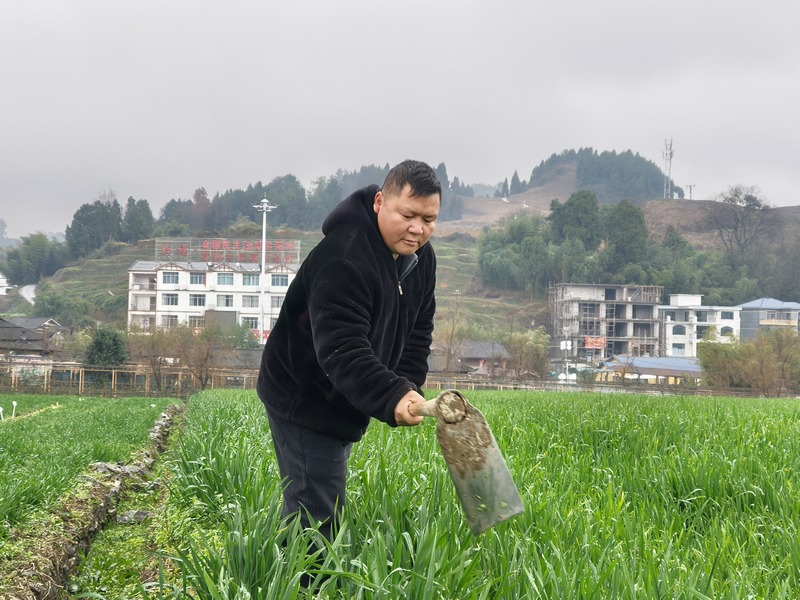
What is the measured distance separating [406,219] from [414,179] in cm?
14

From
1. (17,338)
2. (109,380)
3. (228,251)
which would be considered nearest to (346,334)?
(109,380)

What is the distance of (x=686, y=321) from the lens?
92.1m

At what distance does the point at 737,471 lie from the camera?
534 cm

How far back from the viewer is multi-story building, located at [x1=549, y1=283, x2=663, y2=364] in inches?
3703

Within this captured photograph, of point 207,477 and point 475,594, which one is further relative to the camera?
point 207,477

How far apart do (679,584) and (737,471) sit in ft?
9.13

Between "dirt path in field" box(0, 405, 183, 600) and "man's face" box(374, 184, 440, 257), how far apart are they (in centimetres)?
227

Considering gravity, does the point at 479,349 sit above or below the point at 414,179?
below

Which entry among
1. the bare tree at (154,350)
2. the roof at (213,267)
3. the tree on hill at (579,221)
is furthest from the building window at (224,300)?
the tree on hill at (579,221)

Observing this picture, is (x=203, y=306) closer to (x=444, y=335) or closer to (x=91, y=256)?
(x=444, y=335)

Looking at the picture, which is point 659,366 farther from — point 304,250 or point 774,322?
point 304,250

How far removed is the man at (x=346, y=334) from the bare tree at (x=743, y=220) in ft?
400

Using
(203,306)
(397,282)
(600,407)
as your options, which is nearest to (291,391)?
(397,282)

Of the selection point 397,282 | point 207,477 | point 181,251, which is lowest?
point 207,477
